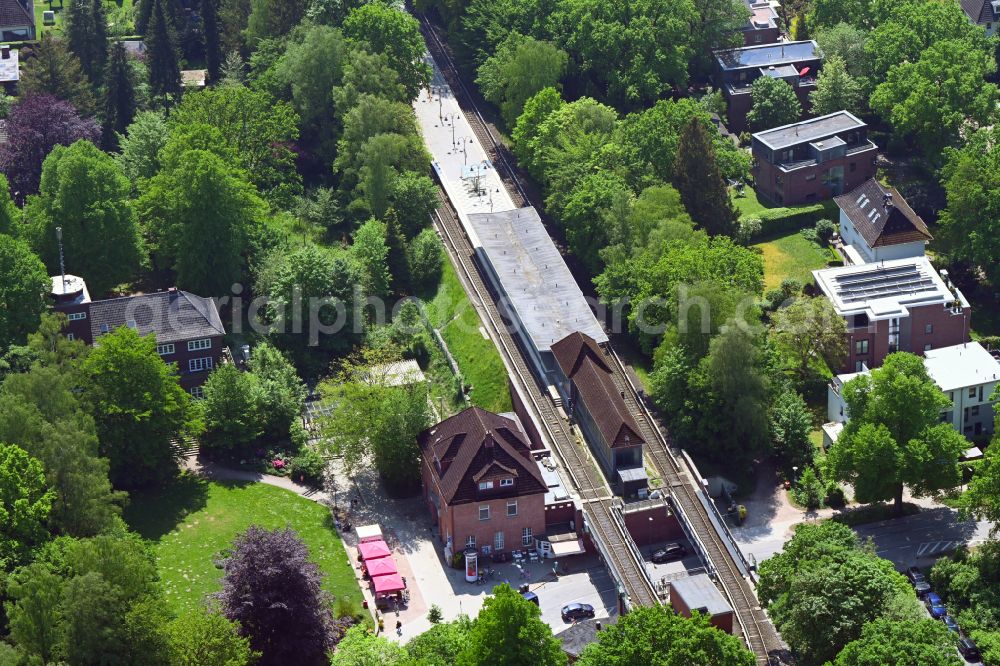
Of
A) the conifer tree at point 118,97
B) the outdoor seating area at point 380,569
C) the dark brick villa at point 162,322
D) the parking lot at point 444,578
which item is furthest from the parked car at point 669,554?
the conifer tree at point 118,97

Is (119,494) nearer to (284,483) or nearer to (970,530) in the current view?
(284,483)

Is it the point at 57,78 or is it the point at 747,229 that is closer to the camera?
the point at 747,229

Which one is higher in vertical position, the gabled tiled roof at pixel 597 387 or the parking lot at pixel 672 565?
the gabled tiled roof at pixel 597 387

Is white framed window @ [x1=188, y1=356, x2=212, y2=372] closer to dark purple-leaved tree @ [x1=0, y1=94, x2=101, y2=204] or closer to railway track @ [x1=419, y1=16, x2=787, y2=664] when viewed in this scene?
railway track @ [x1=419, y1=16, x2=787, y2=664]

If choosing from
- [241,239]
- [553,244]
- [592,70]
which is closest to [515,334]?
[553,244]

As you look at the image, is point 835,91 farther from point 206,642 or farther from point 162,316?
point 206,642

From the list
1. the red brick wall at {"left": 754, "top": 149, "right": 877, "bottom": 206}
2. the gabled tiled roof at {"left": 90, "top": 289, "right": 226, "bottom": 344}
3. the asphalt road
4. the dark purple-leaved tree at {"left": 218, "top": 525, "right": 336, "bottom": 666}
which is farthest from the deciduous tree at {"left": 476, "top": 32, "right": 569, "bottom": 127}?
the dark purple-leaved tree at {"left": 218, "top": 525, "right": 336, "bottom": 666}

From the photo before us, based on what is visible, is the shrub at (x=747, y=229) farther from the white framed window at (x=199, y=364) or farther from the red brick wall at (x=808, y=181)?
the white framed window at (x=199, y=364)

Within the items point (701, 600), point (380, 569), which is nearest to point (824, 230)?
point (701, 600)
